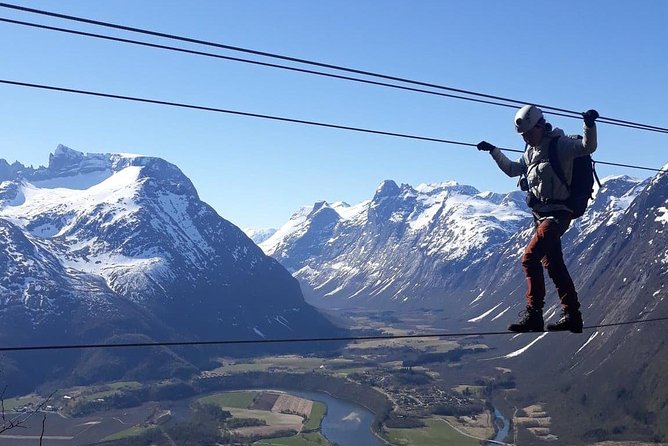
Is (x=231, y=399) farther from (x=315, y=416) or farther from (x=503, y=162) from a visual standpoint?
(x=503, y=162)

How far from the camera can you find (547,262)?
14.3 m

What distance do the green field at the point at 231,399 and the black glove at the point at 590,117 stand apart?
532 ft

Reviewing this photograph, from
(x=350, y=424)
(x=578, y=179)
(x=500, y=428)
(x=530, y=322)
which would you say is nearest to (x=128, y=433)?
(x=350, y=424)

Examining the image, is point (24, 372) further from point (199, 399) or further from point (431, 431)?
point (431, 431)

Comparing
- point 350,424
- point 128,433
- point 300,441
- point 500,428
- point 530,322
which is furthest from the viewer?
point 350,424

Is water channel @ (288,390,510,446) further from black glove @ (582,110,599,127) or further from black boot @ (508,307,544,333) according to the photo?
black glove @ (582,110,599,127)

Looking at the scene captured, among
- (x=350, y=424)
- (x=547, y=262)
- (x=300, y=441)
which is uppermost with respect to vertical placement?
(x=547, y=262)

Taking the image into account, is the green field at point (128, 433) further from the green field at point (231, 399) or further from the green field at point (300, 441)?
the green field at point (231, 399)

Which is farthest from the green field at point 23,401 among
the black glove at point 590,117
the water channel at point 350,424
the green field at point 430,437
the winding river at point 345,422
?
the black glove at point 590,117

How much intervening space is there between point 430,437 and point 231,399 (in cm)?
6006

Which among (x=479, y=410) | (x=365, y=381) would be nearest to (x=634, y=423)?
(x=479, y=410)

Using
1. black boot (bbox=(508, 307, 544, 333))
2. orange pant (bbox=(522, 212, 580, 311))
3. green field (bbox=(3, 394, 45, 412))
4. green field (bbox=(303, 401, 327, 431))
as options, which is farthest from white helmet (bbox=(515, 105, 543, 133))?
green field (bbox=(3, 394, 45, 412))

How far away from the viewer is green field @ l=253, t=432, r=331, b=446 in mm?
129375

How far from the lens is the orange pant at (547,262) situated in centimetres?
1380
